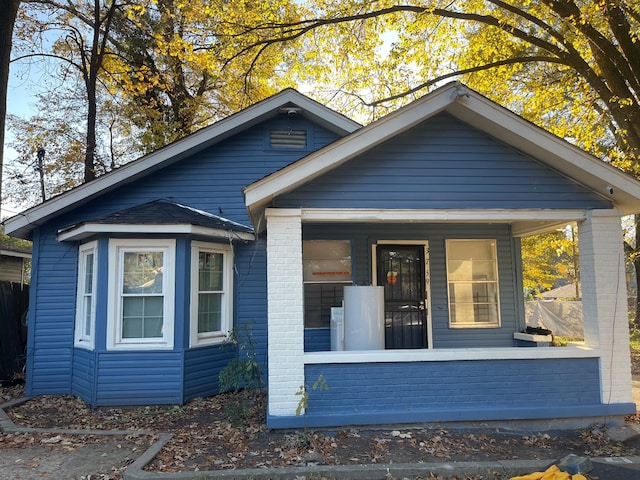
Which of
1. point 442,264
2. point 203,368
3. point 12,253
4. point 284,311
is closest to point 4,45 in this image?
point 284,311

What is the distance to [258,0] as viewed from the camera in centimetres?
1044

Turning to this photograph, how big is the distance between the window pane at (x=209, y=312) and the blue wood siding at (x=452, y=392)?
277 cm

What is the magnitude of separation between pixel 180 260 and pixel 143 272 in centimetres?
66

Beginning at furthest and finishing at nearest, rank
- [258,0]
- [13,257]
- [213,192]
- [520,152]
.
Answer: [13,257] → [258,0] → [213,192] → [520,152]

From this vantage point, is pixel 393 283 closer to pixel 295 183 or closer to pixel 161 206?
pixel 295 183

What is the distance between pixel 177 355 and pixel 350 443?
3.23m

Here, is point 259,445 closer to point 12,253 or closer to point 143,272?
point 143,272

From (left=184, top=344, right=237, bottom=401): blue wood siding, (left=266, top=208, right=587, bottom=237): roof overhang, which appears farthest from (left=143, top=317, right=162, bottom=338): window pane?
(left=266, top=208, right=587, bottom=237): roof overhang

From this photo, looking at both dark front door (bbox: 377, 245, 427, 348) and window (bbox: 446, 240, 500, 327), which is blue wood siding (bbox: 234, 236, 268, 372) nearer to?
dark front door (bbox: 377, 245, 427, 348)

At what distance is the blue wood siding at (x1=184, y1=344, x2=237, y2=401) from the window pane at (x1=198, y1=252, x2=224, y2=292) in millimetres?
1004

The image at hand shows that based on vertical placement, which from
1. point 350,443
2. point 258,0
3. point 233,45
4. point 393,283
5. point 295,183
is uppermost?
point 258,0

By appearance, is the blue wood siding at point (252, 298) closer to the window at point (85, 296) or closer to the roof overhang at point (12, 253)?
the window at point (85, 296)

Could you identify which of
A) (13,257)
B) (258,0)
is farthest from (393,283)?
(13,257)

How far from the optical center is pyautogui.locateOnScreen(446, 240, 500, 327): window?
26.8ft
